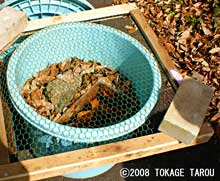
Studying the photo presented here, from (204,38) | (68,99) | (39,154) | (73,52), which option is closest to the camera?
(39,154)

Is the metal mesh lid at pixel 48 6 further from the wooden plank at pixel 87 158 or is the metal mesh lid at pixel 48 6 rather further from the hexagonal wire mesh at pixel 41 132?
the wooden plank at pixel 87 158

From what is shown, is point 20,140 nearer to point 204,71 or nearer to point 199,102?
point 199,102

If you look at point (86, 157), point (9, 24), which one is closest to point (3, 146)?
point (86, 157)

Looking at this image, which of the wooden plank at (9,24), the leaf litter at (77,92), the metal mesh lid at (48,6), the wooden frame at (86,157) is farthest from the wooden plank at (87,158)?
the metal mesh lid at (48,6)

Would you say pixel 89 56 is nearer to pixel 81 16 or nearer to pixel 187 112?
pixel 81 16

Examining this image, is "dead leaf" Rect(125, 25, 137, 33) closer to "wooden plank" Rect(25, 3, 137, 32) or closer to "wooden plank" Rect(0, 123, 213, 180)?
"wooden plank" Rect(25, 3, 137, 32)

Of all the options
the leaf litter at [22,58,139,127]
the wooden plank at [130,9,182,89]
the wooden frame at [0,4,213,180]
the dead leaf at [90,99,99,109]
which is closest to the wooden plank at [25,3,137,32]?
the wooden plank at [130,9,182,89]

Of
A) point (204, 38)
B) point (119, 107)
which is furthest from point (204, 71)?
point (119, 107)
